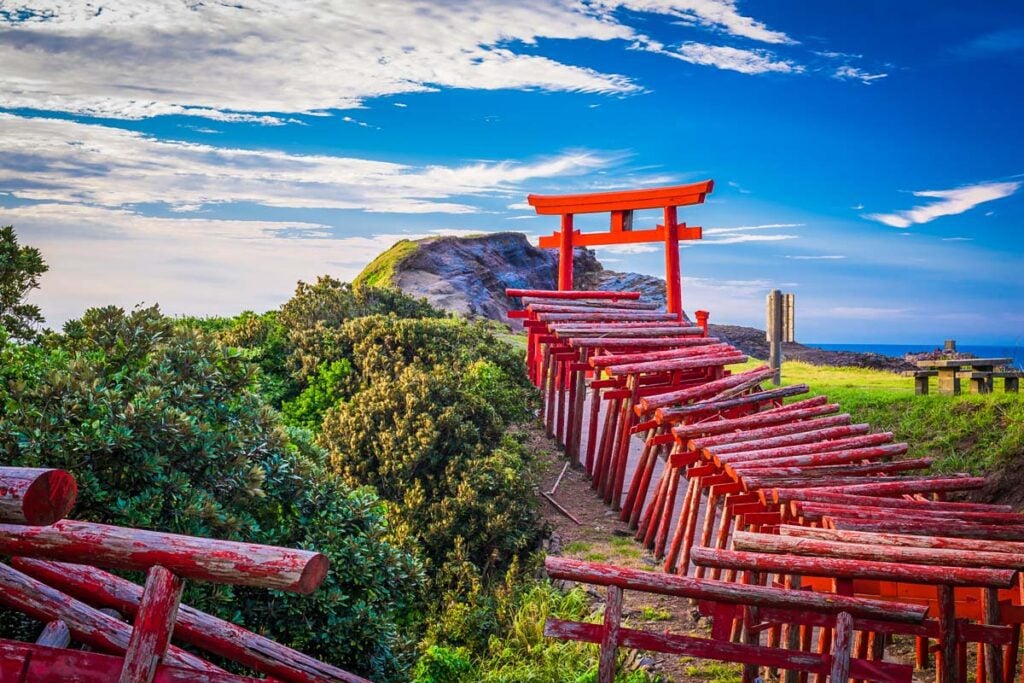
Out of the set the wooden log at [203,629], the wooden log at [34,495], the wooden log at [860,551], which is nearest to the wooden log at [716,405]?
the wooden log at [860,551]

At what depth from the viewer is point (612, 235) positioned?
19.2 meters

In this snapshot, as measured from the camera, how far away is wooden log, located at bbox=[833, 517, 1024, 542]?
22.8 ft

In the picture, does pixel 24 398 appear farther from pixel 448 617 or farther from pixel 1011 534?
pixel 1011 534

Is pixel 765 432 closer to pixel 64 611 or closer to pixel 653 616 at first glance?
pixel 653 616

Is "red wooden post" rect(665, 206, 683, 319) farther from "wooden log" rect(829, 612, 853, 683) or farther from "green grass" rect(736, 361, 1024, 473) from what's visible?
"wooden log" rect(829, 612, 853, 683)

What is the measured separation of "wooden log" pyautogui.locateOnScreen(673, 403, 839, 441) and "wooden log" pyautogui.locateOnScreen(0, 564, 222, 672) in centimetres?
577

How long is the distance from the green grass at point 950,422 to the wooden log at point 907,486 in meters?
4.65

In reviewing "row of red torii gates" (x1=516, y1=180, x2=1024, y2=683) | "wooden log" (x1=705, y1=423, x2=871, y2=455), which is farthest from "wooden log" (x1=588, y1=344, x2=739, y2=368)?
"wooden log" (x1=705, y1=423, x2=871, y2=455)

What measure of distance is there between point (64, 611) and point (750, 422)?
7094 millimetres

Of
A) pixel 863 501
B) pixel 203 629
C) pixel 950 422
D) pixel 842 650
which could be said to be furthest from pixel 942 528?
pixel 950 422

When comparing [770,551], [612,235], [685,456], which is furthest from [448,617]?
[612,235]

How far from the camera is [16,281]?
9219 mm

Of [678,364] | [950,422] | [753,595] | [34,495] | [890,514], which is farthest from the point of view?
[950,422]

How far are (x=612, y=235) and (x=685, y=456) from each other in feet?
34.2
